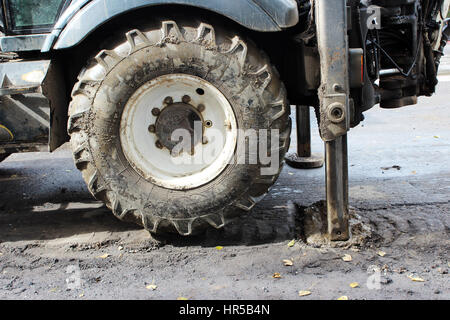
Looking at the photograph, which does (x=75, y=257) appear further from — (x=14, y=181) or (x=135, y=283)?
(x=14, y=181)

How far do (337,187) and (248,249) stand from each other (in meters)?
0.76

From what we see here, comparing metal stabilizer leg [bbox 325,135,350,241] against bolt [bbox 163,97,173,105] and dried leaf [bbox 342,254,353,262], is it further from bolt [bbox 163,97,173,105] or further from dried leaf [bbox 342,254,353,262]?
bolt [bbox 163,97,173,105]

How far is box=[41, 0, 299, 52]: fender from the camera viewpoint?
10.9ft

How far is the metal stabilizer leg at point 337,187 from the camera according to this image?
3443 mm

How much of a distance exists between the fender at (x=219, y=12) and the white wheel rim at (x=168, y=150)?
482 millimetres

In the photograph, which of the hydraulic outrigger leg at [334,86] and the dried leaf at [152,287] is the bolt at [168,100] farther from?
the dried leaf at [152,287]

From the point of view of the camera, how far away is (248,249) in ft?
11.8

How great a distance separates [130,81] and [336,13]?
4.67ft

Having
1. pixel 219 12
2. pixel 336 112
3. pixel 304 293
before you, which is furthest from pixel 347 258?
pixel 219 12

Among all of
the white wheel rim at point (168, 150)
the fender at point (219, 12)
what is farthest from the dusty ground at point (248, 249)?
the fender at point (219, 12)

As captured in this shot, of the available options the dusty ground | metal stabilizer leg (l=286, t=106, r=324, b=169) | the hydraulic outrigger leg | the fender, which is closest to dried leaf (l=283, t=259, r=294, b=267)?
the dusty ground

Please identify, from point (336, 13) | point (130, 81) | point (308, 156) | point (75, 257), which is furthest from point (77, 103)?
point (308, 156)

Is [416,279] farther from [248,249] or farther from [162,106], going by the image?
[162,106]

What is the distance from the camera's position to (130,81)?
343 cm
